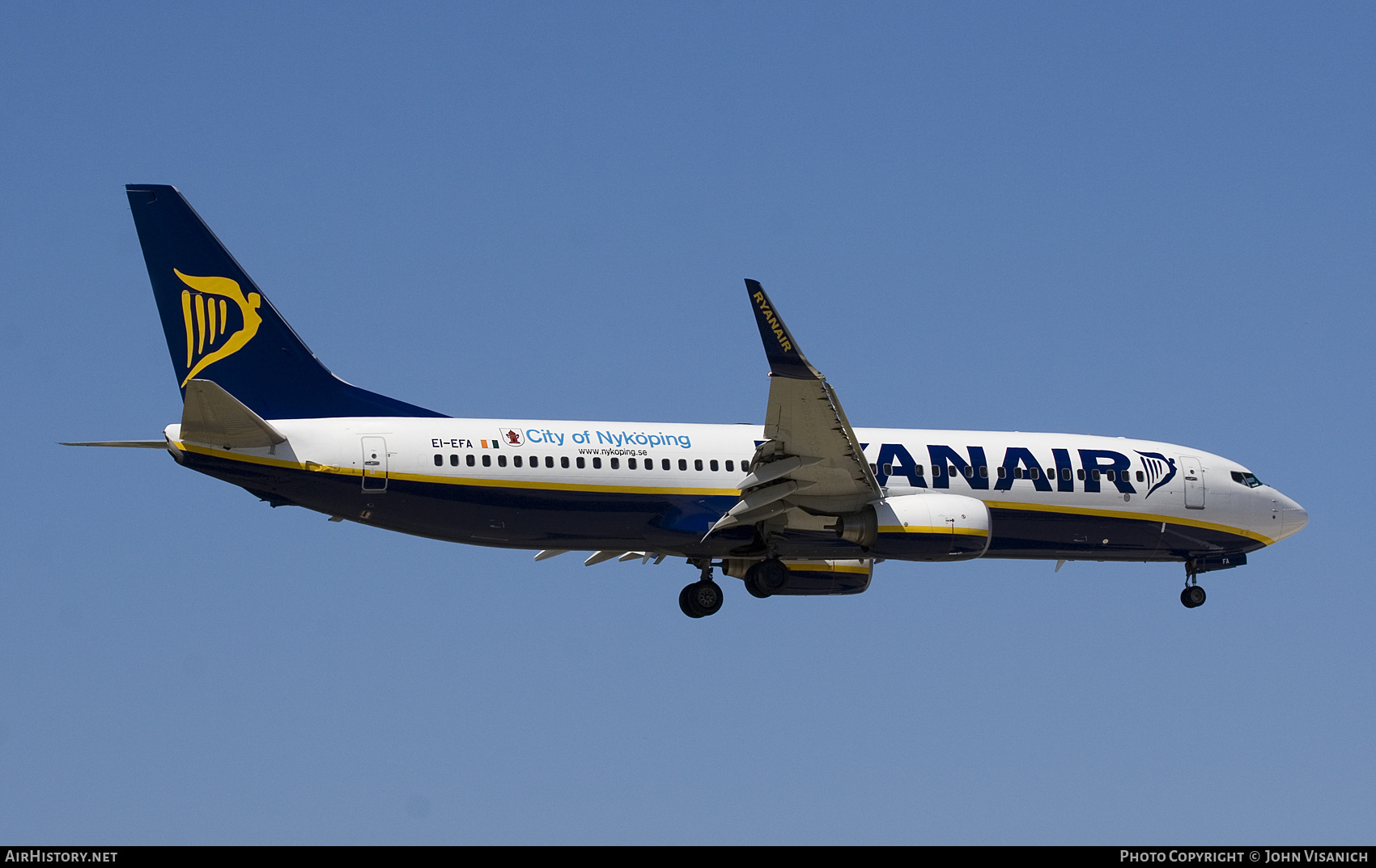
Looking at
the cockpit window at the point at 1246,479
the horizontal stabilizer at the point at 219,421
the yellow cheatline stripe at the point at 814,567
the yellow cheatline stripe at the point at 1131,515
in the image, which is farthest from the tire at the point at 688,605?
the cockpit window at the point at 1246,479

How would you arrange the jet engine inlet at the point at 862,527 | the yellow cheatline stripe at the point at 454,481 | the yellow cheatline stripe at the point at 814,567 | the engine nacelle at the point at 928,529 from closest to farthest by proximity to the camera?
1. the yellow cheatline stripe at the point at 454,481
2. the jet engine inlet at the point at 862,527
3. the engine nacelle at the point at 928,529
4. the yellow cheatline stripe at the point at 814,567

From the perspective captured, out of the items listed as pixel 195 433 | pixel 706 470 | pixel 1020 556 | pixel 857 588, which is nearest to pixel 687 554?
pixel 706 470

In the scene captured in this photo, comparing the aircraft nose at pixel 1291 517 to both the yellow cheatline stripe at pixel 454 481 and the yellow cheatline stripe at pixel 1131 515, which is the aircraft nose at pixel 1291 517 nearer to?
the yellow cheatline stripe at pixel 1131 515

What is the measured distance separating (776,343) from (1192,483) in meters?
14.4

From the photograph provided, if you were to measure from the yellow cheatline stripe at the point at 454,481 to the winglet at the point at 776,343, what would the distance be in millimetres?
5195

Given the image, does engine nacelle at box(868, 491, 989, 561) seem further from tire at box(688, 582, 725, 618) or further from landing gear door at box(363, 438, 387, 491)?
landing gear door at box(363, 438, 387, 491)

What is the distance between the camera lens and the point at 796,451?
Result: 33.1 meters

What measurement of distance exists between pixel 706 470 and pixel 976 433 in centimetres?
684

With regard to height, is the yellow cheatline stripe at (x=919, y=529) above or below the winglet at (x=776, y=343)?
below

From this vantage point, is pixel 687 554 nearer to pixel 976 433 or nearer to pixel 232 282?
pixel 976 433

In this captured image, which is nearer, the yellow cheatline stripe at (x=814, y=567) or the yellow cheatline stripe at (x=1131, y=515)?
the yellow cheatline stripe at (x=1131, y=515)

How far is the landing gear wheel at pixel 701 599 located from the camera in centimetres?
3762

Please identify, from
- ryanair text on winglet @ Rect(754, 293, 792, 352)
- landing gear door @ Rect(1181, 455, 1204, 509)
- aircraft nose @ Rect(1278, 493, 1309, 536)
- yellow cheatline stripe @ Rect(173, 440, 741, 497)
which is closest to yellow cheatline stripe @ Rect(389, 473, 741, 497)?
yellow cheatline stripe @ Rect(173, 440, 741, 497)
